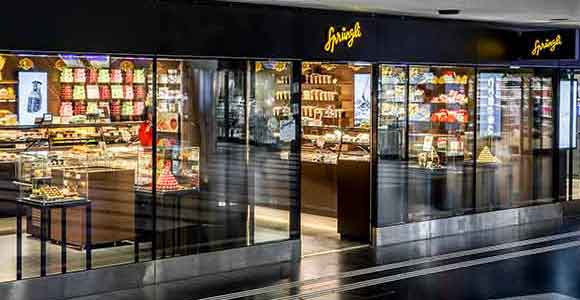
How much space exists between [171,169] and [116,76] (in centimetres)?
114

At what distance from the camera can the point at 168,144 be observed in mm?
9461

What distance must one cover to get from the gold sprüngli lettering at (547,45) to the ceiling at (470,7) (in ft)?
2.68

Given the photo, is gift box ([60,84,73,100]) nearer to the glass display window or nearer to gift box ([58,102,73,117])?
gift box ([58,102,73,117])

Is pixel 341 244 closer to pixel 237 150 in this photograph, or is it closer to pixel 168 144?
pixel 237 150

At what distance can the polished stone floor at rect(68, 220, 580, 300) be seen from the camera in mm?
8805

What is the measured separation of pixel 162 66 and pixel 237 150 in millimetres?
1413

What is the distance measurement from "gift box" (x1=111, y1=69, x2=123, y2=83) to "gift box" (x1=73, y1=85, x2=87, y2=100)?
0.99ft

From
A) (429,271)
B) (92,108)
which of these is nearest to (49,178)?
(92,108)

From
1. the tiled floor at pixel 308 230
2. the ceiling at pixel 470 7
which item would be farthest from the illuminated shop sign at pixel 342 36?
the tiled floor at pixel 308 230

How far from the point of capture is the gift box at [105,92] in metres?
9.29

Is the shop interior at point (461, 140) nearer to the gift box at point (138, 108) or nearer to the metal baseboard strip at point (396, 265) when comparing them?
the metal baseboard strip at point (396, 265)

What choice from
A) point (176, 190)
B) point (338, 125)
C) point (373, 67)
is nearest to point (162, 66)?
point (176, 190)

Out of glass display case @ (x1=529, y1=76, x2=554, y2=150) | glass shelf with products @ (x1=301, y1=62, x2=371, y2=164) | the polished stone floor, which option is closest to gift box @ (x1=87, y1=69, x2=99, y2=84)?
the polished stone floor

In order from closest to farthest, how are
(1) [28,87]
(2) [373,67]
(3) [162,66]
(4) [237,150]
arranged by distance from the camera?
(1) [28,87] → (3) [162,66] → (4) [237,150] → (2) [373,67]
